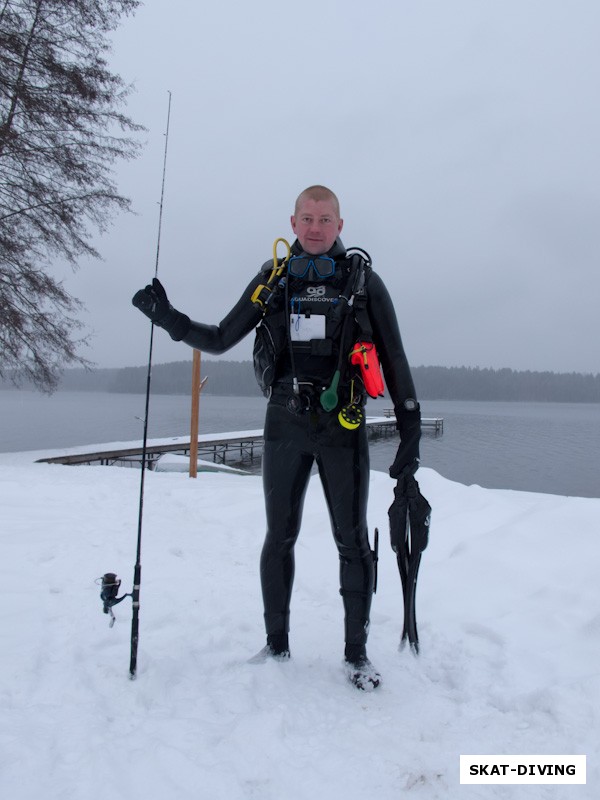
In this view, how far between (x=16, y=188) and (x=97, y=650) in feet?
43.6

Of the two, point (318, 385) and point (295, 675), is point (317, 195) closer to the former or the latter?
point (318, 385)

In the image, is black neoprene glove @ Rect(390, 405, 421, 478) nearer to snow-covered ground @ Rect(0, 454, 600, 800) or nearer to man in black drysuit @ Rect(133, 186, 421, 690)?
man in black drysuit @ Rect(133, 186, 421, 690)

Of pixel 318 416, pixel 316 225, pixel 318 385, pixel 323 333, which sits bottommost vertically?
pixel 318 416

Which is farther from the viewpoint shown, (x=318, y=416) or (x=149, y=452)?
(x=149, y=452)

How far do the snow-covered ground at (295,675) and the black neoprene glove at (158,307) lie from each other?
179 centimetres

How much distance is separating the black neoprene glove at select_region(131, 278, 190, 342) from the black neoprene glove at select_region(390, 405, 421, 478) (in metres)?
1.35

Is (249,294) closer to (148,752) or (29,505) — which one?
(148,752)

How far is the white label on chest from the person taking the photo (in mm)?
2879

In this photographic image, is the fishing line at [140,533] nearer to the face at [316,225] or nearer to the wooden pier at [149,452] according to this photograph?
the face at [316,225]

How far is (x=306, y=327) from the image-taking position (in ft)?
9.47

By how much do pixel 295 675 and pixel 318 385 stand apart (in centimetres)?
155

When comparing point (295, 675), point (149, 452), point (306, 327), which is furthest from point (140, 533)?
point (149, 452)

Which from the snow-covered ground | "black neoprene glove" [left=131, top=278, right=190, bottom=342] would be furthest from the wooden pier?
"black neoprene glove" [left=131, top=278, right=190, bottom=342]

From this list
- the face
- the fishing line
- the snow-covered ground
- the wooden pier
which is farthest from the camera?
the wooden pier
